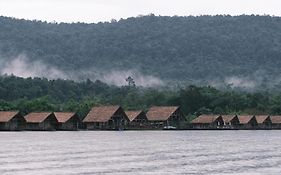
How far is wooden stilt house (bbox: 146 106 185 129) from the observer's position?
143 meters

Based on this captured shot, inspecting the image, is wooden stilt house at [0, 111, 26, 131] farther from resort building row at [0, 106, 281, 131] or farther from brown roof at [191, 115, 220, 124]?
brown roof at [191, 115, 220, 124]

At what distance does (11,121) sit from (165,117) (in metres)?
32.5

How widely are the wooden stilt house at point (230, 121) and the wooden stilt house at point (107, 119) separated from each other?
20939mm

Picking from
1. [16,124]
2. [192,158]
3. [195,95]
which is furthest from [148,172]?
[195,95]

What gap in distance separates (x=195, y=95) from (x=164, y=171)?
370ft

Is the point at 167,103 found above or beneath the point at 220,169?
above

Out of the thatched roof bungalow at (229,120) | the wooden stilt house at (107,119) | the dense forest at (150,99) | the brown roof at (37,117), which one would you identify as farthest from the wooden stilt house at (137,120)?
the brown roof at (37,117)

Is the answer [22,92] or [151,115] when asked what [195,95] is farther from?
[22,92]

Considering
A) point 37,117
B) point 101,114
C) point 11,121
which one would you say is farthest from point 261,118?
point 11,121

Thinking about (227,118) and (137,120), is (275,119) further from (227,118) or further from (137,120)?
(137,120)

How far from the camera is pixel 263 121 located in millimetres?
151750

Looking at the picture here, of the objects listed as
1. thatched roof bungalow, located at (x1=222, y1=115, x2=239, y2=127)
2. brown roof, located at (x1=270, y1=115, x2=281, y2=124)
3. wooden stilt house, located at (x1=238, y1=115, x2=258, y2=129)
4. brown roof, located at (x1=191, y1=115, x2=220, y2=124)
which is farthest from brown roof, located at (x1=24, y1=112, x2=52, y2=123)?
brown roof, located at (x1=270, y1=115, x2=281, y2=124)

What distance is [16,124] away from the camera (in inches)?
4838

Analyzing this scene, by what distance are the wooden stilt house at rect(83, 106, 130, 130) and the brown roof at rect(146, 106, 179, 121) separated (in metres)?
8.00
